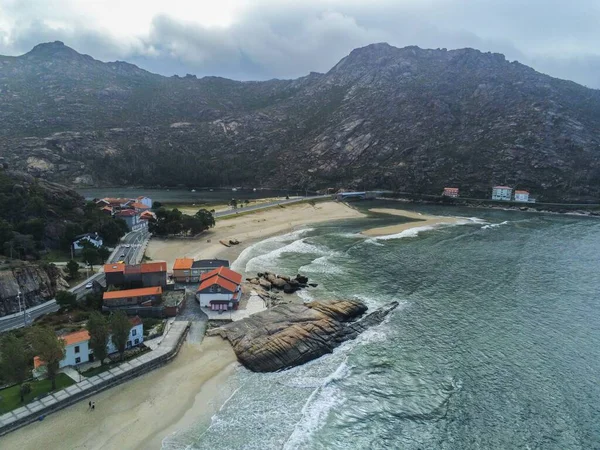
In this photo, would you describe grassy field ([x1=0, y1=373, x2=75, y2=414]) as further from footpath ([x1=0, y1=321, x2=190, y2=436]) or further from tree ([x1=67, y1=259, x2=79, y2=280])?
tree ([x1=67, y1=259, x2=79, y2=280])

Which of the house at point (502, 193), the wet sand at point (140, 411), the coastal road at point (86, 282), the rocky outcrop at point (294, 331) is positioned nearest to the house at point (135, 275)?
the coastal road at point (86, 282)

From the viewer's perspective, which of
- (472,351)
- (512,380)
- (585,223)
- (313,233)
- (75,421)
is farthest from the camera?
(585,223)

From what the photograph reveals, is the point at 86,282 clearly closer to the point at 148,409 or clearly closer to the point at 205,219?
the point at 148,409

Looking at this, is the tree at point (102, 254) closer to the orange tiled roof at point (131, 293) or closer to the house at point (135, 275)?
the house at point (135, 275)

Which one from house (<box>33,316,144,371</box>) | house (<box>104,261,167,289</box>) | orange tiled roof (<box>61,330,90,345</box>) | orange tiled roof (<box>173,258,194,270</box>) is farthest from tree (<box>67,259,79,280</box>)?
orange tiled roof (<box>61,330,90,345</box>)

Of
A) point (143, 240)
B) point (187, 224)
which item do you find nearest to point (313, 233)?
point (187, 224)

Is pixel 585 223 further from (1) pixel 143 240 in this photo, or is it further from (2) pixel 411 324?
(1) pixel 143 240

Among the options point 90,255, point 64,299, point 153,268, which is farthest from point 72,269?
point 153,268
